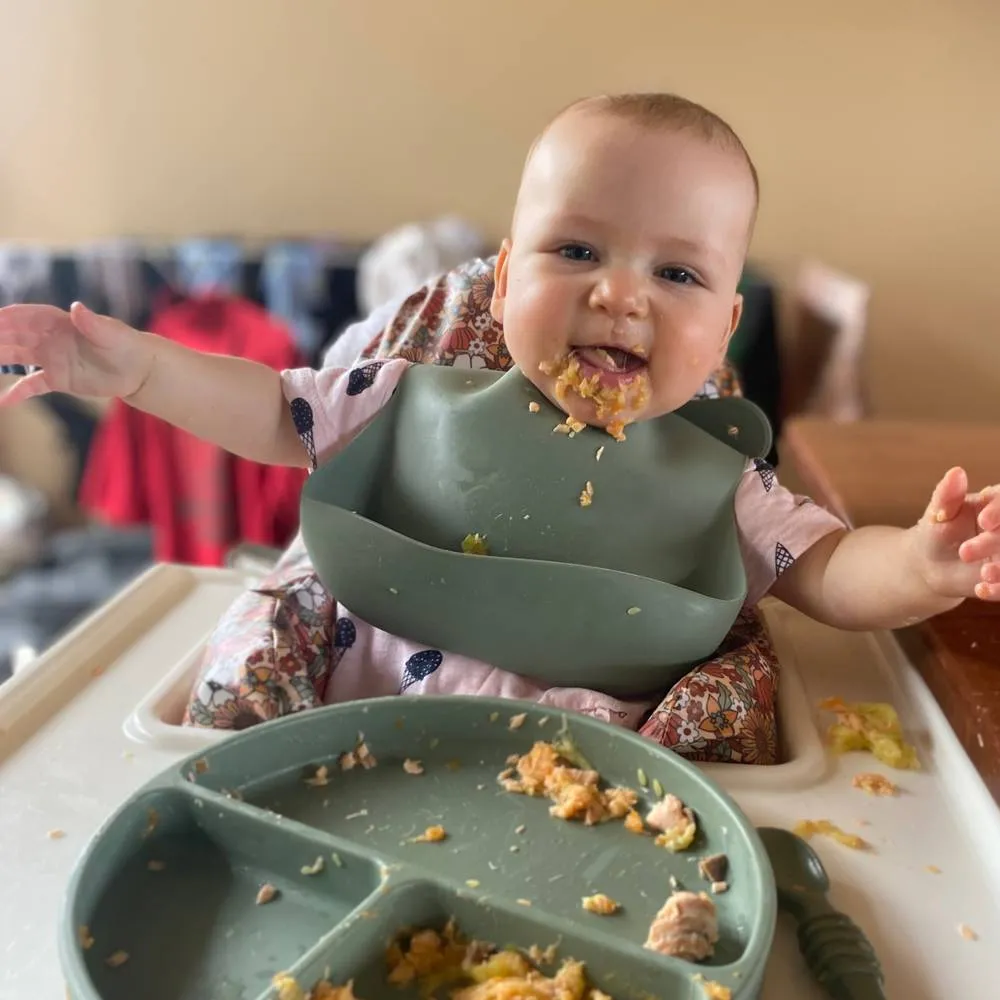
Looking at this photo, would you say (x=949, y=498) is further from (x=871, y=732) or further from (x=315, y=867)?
(x=315, y=867)

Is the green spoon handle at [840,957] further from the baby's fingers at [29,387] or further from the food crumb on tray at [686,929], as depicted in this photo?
the baby's fingers at [29,387]

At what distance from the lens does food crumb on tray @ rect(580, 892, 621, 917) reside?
1.71 feet

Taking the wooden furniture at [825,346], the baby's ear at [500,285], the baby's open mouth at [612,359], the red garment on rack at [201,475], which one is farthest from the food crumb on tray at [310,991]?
the wooden furniture at [825,346]

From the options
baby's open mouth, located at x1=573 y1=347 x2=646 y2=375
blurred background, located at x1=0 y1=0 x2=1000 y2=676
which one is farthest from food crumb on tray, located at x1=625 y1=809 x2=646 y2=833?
blurred background, located at x1=0 y1=0 x2=1000 y2=676

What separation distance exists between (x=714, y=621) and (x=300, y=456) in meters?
0.37

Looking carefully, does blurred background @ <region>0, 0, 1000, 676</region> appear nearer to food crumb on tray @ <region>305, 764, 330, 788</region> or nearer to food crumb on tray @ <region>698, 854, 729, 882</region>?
food crumb on tray @ <region>305, 764, 330, 788</region>

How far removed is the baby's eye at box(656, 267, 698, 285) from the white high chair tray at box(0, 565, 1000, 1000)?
0.33m

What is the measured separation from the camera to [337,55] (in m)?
2.42

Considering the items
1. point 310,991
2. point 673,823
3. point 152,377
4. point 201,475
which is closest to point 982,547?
point 673,823

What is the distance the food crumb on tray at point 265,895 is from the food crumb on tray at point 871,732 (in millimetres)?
414

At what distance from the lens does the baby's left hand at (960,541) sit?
656 mm

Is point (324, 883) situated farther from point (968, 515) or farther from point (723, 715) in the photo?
point (968, 515)

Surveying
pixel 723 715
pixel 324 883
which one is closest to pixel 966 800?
pixel 723 715

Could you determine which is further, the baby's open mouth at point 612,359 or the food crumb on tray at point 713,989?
the baby's open mouth at point 612,359
